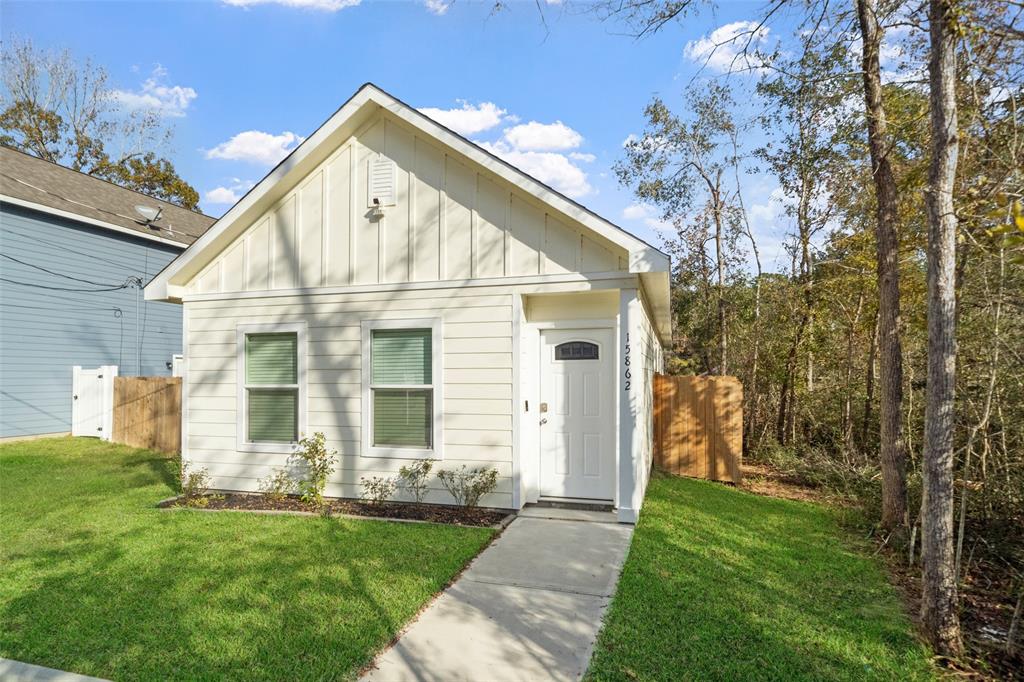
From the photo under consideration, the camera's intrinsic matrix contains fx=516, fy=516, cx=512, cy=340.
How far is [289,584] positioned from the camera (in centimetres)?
419

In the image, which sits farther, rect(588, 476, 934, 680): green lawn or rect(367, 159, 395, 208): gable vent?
rect(367, 159, 395, 208): gable vent

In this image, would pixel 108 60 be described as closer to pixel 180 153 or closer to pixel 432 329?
pixel 180 153

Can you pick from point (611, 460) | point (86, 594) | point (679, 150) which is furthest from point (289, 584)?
point (679, 150)

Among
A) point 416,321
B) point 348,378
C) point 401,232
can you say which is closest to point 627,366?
point 416,321

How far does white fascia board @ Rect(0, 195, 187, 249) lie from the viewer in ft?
37.1

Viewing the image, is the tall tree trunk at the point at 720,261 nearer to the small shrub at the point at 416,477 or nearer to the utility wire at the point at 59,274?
the small shrub at the point at 416,477

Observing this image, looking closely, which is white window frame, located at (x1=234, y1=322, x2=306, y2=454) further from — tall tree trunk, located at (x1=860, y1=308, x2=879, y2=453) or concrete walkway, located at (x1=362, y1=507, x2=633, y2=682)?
tall tree trunk, located at (x1=860, y1=308, x2=879, y2=453)

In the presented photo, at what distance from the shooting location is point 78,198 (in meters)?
13.1

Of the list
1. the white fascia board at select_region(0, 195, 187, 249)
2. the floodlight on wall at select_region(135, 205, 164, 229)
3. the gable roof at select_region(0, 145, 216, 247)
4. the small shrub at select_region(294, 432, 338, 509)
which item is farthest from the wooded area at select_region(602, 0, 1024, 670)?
the white fascia board at select_region(0, 195, 187, 249)

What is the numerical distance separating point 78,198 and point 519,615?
15.6m

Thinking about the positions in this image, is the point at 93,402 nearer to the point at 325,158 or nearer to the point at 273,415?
the point at 273,415

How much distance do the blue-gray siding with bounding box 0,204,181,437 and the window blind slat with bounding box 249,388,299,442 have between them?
8337 millimetres

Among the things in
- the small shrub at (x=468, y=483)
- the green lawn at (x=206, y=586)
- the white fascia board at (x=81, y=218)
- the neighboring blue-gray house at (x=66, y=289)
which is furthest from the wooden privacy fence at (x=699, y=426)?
the white fascia board at (x=81, y=218)

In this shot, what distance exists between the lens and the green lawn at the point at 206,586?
3.19m
